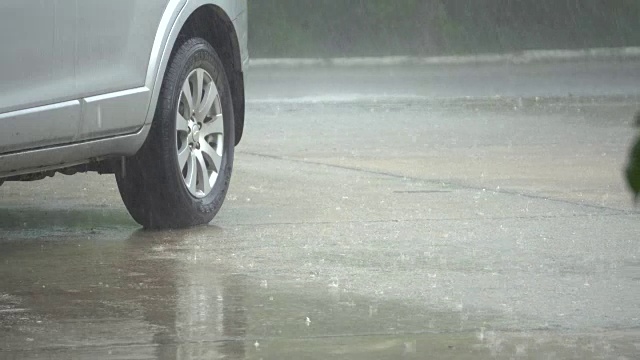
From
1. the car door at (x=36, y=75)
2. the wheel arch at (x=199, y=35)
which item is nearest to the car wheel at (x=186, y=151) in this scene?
the wheel arch at (x=199, y=35)

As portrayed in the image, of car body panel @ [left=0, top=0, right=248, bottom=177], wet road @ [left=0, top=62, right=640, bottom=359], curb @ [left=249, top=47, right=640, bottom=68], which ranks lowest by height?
wet road @ [left=0, top=62, right=640, bottom=359]

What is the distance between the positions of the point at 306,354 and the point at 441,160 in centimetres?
601

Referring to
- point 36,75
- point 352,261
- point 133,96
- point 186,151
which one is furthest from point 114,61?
point 352,261

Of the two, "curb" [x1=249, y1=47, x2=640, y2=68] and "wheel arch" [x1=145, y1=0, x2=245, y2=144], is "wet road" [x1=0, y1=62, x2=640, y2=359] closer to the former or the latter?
"wheel arch" [x1=145, y1=0, x2=245, y2=144]

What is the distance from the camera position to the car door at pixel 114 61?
6645mm

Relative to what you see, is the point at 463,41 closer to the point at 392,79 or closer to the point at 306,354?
the point at 392,79

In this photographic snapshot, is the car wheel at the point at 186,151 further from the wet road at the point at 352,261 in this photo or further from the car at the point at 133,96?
the wet road at the point at 352,261

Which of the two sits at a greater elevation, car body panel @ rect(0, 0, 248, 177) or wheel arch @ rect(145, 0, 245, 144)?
wheel arch @ rect(145, 0, 245, 144)

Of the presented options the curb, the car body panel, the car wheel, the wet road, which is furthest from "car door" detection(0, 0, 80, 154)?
the curb

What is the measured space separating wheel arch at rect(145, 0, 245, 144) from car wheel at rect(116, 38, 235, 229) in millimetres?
110

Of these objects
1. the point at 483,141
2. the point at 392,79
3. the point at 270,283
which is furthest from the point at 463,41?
the point at 270,283

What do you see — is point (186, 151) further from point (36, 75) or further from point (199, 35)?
point (36, 75)

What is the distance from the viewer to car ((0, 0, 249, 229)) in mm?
6344

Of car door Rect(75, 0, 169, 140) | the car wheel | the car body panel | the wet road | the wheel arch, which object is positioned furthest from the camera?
the car wheel
